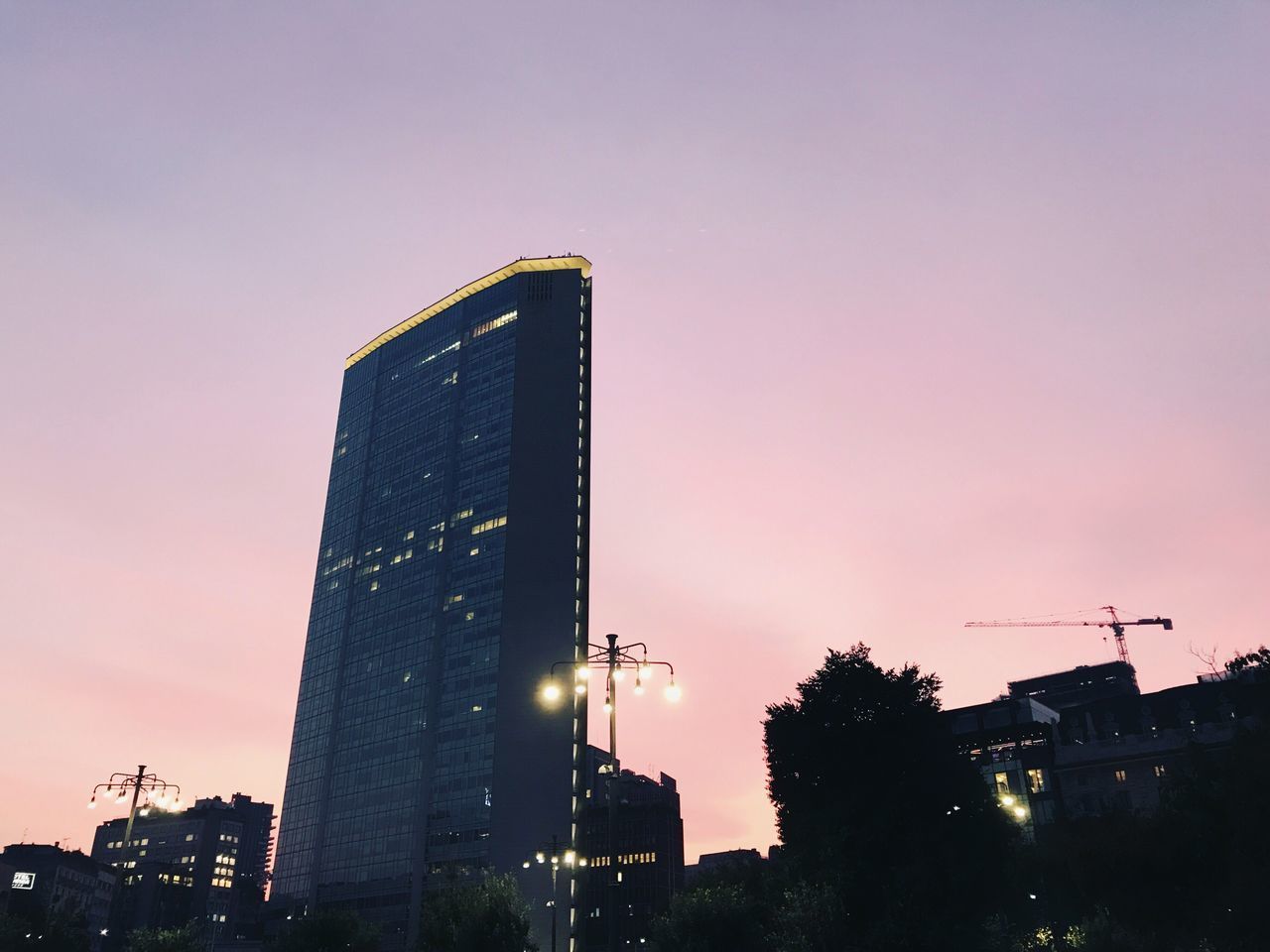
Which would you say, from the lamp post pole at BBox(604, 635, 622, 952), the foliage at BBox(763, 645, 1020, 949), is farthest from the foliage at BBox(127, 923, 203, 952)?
the lamp post pole at BBox(604, 635, 622, 952)

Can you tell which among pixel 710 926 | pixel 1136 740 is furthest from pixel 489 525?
pixel 710 926

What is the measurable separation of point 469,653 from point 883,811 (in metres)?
129

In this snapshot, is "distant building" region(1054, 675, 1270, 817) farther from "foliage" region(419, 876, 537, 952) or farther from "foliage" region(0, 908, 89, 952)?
"foliage" region(0, 908, 89, 952)

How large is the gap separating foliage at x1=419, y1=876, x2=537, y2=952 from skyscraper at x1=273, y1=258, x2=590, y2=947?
98543 millimetres

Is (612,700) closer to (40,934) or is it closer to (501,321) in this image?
(40,934)

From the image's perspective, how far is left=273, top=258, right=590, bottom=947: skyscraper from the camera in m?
160

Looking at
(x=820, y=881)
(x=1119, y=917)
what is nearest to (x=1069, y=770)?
(x=1119, y=917)

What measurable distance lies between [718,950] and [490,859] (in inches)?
4698

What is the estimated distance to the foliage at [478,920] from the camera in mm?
50438

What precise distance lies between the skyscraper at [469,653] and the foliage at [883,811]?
103847mm

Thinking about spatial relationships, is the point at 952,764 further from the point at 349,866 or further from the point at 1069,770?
the point at 349,866

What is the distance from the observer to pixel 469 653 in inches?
6772

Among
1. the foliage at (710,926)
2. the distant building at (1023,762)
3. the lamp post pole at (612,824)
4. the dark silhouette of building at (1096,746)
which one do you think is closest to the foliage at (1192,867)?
the foliage at (710,926)

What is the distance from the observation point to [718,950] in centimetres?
4406
